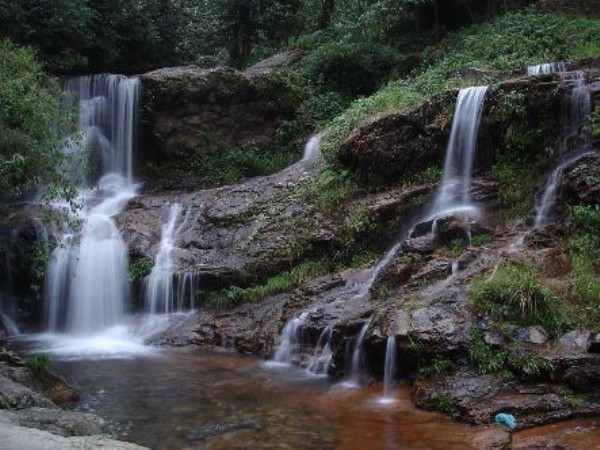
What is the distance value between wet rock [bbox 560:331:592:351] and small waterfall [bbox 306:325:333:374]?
376 cm

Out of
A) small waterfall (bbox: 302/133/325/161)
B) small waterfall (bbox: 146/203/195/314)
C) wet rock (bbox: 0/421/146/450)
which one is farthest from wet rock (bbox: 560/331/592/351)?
small waterfall (bbox: 302/133/325/161)

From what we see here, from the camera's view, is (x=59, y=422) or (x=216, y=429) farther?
(x=216, y=429)

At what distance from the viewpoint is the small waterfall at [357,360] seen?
10.5 meters

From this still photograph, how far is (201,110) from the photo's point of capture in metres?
20.8

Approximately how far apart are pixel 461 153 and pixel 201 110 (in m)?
9.18

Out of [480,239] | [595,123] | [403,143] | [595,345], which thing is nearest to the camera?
[595,345]

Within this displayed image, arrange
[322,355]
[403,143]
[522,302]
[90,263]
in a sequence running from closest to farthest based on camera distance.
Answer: [522,302]
[322,355]
[403,143]
[90,263]

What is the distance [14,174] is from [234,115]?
1078 cm

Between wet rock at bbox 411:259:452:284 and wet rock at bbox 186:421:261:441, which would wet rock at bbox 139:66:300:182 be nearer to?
wet rock at bbox 411:259:452:284

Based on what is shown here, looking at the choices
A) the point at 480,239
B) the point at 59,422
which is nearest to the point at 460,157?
the point at 480,239

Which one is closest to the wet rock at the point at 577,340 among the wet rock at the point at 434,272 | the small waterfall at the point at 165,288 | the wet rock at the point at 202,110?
the wet rock at the point at 434,272

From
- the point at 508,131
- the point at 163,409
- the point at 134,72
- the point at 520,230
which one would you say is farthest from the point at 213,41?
the point at 163,409

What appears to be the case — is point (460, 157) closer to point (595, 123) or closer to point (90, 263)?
point (595, 123)

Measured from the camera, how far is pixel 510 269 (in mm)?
10258
